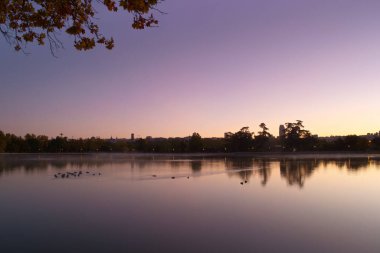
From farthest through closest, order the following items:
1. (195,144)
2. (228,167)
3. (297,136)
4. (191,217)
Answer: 1. (195,144)
2. (297,136)
3. (228,167)
4. (191,217)

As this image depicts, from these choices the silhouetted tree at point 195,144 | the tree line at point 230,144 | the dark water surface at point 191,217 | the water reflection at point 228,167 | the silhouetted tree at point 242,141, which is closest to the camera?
the dark water surface at point 191,217

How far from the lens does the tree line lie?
241 feet

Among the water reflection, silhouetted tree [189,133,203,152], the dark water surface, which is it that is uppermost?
silhouetted tree [189,133,203,152]

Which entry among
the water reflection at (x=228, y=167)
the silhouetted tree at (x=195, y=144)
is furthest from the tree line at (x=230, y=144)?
the water reflection at (x=228, y=167)

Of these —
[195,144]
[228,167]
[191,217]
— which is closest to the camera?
[191,217]

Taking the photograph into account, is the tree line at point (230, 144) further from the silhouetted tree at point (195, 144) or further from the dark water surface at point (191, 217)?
the dark water surface at point (191, 217)

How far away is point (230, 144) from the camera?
8331 centimetres

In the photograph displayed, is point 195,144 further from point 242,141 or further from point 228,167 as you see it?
point 228,167

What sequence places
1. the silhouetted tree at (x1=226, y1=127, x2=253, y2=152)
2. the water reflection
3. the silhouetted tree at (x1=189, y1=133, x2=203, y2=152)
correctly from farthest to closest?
the silhouetted tree at (x1=189, y1=133, x2=203, y2=152) < the silhouetted tree at (x1=226, y1=127, x2=253, y2=152) < the water reflection

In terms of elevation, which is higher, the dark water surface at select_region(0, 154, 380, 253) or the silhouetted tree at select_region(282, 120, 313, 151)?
the silhouetted tree at select_region(282, 120, 313, 151)

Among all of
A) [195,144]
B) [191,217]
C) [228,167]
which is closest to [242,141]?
[195,144]

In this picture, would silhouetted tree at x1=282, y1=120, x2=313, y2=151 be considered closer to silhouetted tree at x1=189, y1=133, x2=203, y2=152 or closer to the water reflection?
silhouetted tree at x1=189, y1=133, x2=203, y2=152

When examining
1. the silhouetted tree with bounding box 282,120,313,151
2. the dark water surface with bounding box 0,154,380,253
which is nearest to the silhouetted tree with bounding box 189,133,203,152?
the silhouetted tree with bounding box 282,120,313,151

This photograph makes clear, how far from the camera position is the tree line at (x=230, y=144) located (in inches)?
2894
